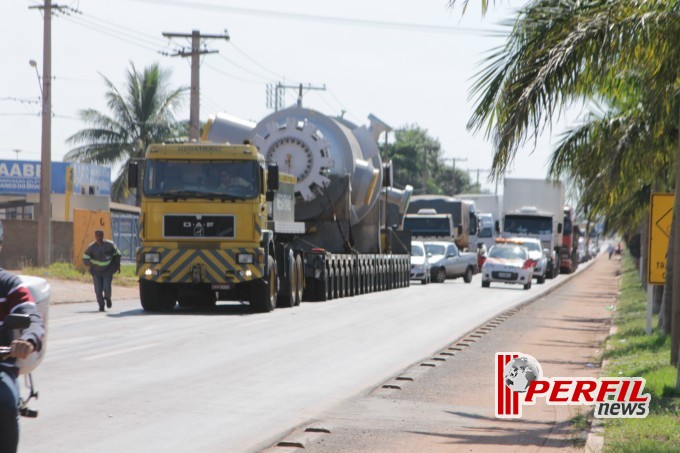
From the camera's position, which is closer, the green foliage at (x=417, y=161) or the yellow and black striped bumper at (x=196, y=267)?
the yellow and black striped bumper at (x=196, y=267)

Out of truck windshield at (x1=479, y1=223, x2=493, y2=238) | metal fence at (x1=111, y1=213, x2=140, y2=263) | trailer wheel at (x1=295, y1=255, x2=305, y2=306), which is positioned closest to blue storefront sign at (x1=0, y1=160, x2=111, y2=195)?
metal fence at (x1=111, y1=213, x2=140, y2=263)

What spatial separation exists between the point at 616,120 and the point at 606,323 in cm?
914

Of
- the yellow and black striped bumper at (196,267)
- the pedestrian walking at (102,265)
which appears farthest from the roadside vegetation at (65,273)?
the yellow and black striped bumper at (196,267)

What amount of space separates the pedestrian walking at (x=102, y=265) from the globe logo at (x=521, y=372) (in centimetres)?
1607

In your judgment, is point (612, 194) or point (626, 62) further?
point (612, 194)

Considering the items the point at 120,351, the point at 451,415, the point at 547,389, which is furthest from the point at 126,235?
the point at 547,389

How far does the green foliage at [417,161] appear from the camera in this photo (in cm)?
12544

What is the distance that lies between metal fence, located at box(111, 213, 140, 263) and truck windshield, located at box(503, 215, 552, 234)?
17378 millimetres

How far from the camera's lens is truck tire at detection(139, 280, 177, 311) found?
25531mm

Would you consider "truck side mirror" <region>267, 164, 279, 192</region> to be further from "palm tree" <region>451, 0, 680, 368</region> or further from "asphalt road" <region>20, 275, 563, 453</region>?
"palm tree" <region>451, 0, 680, 368</region>

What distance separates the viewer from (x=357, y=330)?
21719 mm

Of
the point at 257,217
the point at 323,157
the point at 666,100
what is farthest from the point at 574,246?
the point at 666,100

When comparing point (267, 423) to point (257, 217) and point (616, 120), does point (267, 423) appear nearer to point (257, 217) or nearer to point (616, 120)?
point (616, 120)

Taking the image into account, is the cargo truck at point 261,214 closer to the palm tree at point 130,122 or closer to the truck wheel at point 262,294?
the truck wheel at point 262,294
